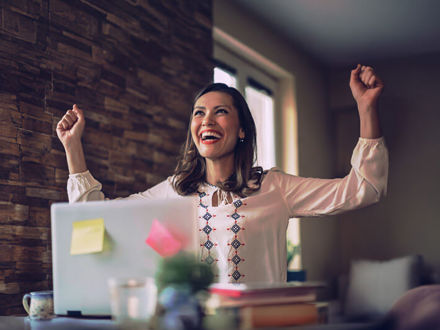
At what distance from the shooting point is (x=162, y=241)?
1198 millimetres

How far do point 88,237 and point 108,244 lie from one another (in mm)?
52

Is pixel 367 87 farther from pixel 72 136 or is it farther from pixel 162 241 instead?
pixel 72 136

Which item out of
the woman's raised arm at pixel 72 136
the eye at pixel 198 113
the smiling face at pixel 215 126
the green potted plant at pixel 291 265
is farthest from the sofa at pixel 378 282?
the woman's raised arm at pixel 72 136

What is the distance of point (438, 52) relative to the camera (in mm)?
6188

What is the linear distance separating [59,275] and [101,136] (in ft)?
3.92

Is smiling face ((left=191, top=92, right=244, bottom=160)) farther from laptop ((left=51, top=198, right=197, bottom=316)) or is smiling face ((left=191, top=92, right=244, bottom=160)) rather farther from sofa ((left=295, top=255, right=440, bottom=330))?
sofa ((left=295, top=255, right=440, bottom=330))

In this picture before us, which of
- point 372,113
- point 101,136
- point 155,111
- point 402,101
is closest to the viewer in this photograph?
point 372,113

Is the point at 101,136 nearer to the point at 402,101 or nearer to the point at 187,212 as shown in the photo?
the point at 187,212

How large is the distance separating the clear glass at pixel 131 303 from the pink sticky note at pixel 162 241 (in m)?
0.15

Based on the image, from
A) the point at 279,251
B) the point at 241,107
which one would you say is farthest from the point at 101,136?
the point at 279,251

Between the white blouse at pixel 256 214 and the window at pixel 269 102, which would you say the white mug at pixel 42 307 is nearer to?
the white blouse at pixel 256 214

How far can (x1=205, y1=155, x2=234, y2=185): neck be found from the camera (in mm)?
2062

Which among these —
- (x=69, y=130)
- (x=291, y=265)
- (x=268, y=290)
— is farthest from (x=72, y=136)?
(x=291, y=265)

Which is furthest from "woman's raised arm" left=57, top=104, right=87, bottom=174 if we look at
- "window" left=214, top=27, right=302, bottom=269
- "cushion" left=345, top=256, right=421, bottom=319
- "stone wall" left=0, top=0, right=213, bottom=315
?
"cushion" left=345, top=256, right=421, bottom=319
